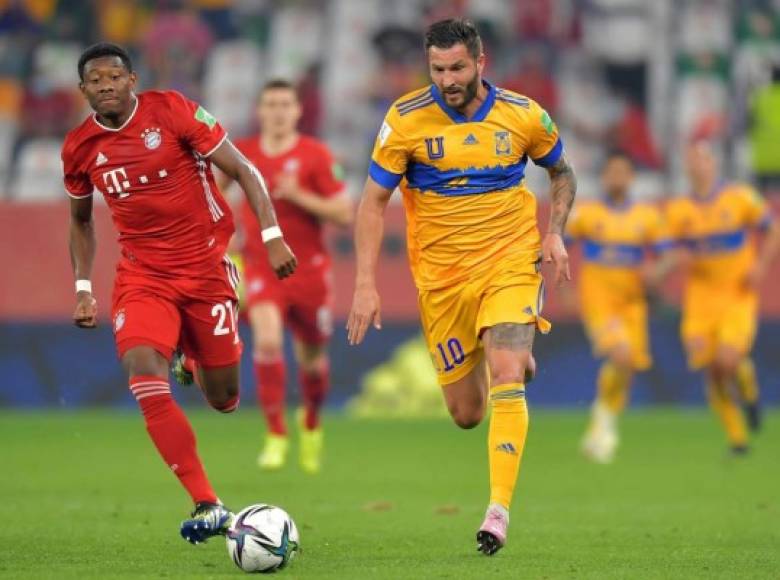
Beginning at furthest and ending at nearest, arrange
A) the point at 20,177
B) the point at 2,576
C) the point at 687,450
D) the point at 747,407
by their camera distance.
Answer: the point at 20,177 → the point at 747,407 → the point at 687,450 → the point at 2,576

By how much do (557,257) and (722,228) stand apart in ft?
24.0

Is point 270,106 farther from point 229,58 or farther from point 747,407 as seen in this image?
point 229,58

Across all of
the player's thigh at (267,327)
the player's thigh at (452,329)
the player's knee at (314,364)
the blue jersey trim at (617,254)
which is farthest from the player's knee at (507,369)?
the blue jersey trim at (617,254)

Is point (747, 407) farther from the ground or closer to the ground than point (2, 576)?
closer to the ground

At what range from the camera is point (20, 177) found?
21.3 meters

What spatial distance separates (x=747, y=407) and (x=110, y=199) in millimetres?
8994

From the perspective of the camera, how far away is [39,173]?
2130cm

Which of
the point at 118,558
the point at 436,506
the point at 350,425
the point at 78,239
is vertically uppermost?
the point at 78,239

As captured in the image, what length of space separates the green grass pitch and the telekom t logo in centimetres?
176

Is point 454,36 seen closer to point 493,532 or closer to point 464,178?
point 464,178

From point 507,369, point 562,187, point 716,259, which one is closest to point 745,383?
point 716,259

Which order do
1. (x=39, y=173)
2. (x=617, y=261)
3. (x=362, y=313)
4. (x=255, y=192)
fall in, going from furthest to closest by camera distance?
(x=39, y=173)
(x=617, y=261)
(x=255, y=192)
(x=362, y=313)

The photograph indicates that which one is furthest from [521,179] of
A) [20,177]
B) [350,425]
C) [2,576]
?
[20,177]

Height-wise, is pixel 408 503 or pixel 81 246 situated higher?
pixel 81 246
